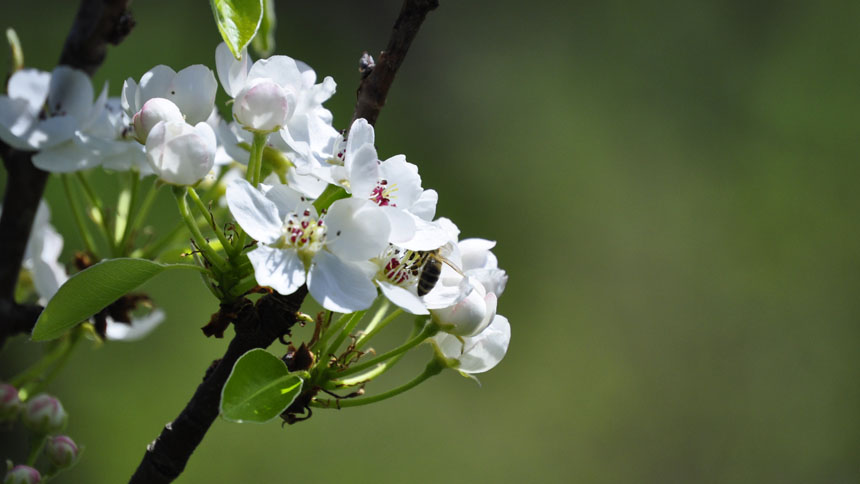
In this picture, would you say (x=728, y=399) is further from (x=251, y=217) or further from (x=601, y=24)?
(x=251, y=217)

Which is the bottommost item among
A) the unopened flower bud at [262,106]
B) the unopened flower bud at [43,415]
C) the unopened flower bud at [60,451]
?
the unopened flower bud at [43,415]

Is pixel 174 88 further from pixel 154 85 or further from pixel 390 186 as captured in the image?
pixel 390 186

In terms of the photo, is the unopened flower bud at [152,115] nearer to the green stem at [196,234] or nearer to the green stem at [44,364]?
the green stem at [196,234]

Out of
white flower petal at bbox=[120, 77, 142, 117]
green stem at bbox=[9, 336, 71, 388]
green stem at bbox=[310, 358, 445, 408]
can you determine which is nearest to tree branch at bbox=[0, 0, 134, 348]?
green stem at bbox=[9, 336, 71, 388]

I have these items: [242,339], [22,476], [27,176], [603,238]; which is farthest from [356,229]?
[603,238]

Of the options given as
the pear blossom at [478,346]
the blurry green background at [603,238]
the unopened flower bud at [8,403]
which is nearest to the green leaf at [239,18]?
the pear blossom at [478,346]
